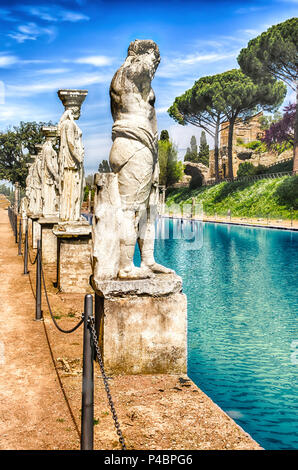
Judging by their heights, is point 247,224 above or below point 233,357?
above

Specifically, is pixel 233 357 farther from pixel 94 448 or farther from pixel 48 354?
pixel 94 448

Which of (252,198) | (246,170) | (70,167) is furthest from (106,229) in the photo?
(246,170)

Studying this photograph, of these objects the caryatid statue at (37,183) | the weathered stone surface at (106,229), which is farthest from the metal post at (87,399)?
the caryatid statue at (37,183)

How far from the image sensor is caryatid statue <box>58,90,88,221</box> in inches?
316

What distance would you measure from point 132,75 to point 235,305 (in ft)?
19.2

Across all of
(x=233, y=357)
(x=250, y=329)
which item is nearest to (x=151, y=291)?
(x=233, y=357)

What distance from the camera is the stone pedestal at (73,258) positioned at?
24.8ft

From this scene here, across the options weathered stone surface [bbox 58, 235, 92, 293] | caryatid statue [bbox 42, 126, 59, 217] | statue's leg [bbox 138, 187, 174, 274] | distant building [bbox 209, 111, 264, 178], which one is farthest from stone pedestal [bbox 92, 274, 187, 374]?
distant building [bbox 209, 111, 264, 178]

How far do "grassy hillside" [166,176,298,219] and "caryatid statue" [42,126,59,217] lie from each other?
64.6 feet

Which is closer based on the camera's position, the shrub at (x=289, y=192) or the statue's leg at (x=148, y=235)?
the statue's leg at (x=148, y=235)

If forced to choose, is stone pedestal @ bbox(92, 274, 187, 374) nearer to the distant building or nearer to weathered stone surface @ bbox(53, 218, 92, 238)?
weathered stone surface @ bbox(53, 218, 92, 238)

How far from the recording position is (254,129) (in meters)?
62.7

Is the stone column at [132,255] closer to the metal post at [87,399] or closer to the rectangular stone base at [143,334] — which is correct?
the rectangular stone base at [143,334]

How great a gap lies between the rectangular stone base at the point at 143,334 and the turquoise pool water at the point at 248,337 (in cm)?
120
